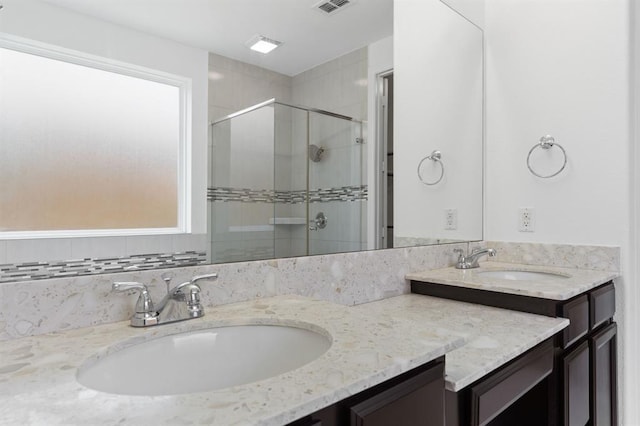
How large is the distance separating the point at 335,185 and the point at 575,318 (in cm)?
95

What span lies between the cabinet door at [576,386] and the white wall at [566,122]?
43cm

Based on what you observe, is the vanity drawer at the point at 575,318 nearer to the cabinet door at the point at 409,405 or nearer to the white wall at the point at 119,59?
the cabinet door at the point at 409,405

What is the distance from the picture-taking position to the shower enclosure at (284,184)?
114cm

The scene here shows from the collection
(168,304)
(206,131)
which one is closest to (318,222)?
(206,131)

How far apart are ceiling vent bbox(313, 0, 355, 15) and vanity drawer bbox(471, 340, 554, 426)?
123 centimetres

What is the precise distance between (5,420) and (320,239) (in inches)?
39.7

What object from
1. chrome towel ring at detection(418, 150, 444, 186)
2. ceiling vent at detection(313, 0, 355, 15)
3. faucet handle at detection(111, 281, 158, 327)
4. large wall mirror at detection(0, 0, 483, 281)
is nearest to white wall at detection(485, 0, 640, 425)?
chrome towel ring at detection(418, 150, 444, 186)

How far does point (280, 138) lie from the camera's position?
1.31 meters

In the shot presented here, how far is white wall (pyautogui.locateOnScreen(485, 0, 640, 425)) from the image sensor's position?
5.70ft

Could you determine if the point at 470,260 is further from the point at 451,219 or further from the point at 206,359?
the point at 206,359

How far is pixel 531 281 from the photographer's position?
5.10 ft

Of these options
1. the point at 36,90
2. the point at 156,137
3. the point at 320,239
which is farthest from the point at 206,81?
the point at 320,239

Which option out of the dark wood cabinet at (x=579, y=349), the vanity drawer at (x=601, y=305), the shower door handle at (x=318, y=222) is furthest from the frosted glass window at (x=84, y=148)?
the vanity drawer at (x=601, y=305)

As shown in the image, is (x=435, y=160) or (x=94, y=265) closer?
(x=94, y=265)
